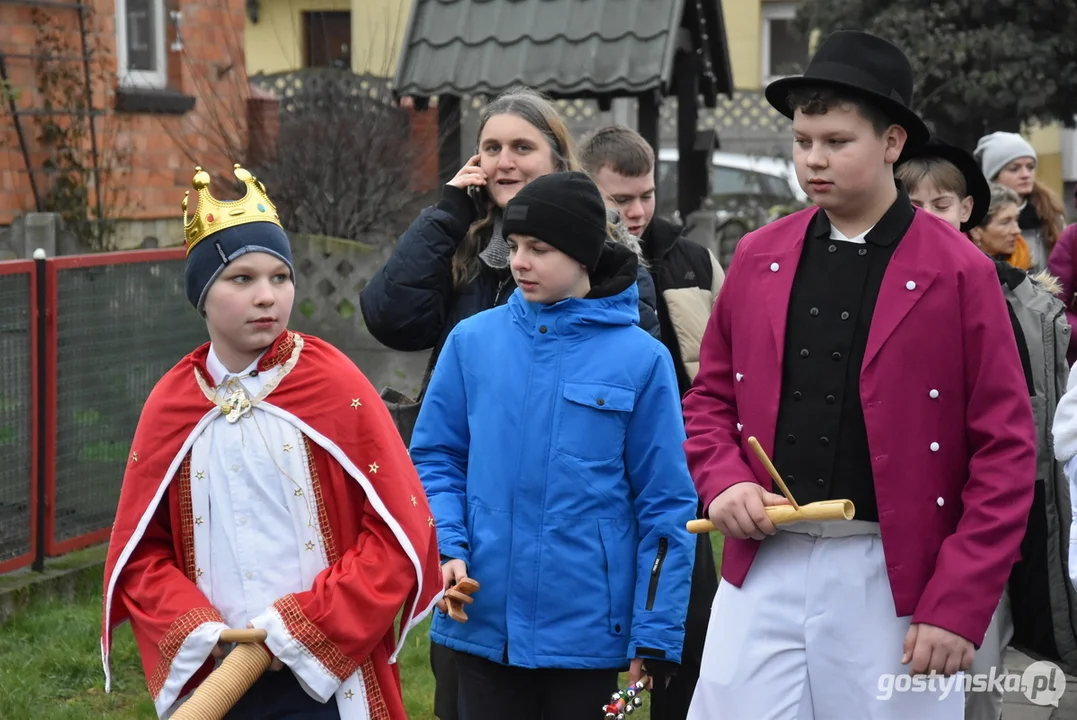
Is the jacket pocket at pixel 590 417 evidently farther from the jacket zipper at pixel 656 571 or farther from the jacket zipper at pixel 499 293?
the jacket zipper at pixel 499 293

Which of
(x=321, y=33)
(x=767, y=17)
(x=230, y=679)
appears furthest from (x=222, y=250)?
(x=767, y=17)

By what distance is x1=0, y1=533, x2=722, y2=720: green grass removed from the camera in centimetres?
557

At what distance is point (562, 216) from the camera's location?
398cm

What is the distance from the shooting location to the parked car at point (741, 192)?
45.8 ft

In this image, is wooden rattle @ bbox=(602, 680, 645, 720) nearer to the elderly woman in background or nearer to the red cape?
the red cape

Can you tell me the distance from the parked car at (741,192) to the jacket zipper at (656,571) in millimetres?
9614

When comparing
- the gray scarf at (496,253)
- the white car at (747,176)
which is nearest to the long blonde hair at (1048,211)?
the gray scarf at (496,253)

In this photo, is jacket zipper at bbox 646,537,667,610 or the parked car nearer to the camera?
jacket zipper at bbox 646,537,667,610

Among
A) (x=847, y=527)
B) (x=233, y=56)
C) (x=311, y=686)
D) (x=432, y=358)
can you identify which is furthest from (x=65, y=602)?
(x=233, y=56)

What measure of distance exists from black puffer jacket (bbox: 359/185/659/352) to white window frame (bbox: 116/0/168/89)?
24.4ft

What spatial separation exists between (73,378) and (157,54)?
557 cm

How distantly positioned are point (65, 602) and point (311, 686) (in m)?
3.84

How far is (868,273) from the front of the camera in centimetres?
343

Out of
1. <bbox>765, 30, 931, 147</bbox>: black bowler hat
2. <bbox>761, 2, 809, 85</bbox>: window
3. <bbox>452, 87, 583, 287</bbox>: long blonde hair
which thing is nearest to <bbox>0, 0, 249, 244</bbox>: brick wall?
<bbox>452, 87, 583, 287</bbox>: long blonde hair
